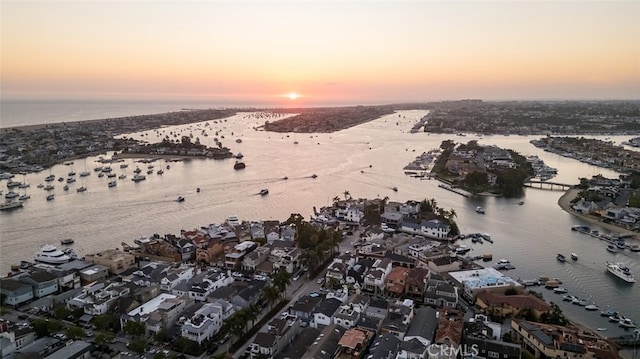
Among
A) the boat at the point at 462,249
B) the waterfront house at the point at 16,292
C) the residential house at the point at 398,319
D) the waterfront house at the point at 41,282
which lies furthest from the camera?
the boat at the point at 462,249

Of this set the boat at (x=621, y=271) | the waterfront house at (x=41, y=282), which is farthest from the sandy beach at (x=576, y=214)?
the waterfront house at (x=41, y=282)

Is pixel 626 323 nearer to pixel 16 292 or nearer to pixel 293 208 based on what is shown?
pixel 293 208

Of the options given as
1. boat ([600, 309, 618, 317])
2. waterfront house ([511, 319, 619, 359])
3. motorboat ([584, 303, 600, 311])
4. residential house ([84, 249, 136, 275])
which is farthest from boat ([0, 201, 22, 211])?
boat ([600, 309, 618, 317])

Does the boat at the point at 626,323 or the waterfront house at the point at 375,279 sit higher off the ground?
the waterfront house at the point at 375,279

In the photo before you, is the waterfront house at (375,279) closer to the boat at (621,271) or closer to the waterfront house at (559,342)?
the waterfront house at (559,342)

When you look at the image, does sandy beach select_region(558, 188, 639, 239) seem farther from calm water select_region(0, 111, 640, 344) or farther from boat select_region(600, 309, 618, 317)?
boat select_region(600, 309, 618, 317)

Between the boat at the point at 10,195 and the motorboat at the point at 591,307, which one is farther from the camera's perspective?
the boat at the point at 10,195
